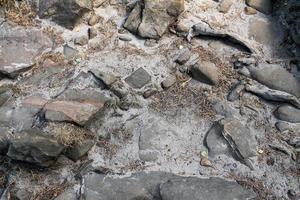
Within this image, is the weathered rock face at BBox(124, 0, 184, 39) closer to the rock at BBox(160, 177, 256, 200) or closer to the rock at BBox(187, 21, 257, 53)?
the rock at BBox(187, 21, 257, 53)

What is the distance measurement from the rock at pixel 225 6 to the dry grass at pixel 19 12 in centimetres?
234

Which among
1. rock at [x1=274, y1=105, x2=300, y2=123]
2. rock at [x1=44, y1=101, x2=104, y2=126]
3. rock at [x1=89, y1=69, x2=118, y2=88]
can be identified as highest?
rock at [x1=274, y1=105, x2=300, y2=123]

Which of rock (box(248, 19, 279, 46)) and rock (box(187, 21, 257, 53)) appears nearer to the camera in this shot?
rock (box(187, 21, 257, 53))

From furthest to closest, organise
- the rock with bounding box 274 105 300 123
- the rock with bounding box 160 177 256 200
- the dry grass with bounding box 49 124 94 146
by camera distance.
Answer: the rock with bounding box 274 105 300 123 → the dry grass with bounding box 49 124 94 146 → the rock with bounding box 160 177 256 200

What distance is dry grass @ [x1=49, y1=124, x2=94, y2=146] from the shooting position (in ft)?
13.1

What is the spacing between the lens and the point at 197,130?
4289 millimetres

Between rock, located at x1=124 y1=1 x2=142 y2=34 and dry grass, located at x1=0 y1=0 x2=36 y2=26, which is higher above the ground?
rock, located at x1=124 y1=1 x2=142 y2=34

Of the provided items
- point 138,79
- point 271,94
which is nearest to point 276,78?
point 271,94

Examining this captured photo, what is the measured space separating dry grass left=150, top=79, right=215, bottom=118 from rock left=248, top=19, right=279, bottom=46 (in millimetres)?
1044

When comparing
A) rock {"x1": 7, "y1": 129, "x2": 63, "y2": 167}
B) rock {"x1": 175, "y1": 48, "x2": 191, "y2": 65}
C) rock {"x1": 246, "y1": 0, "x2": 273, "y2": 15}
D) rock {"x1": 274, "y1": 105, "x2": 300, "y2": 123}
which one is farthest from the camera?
rock {"x1": 246, "y1": 0, "x2": 273, "y2": 15}

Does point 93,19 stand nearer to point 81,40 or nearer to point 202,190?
point 81,40

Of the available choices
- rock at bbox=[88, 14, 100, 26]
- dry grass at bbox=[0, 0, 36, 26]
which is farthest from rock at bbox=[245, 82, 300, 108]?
dry grass at bbox=[0, 0, 36, 26]

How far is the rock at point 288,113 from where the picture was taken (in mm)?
4266

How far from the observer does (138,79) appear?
15.3ft
